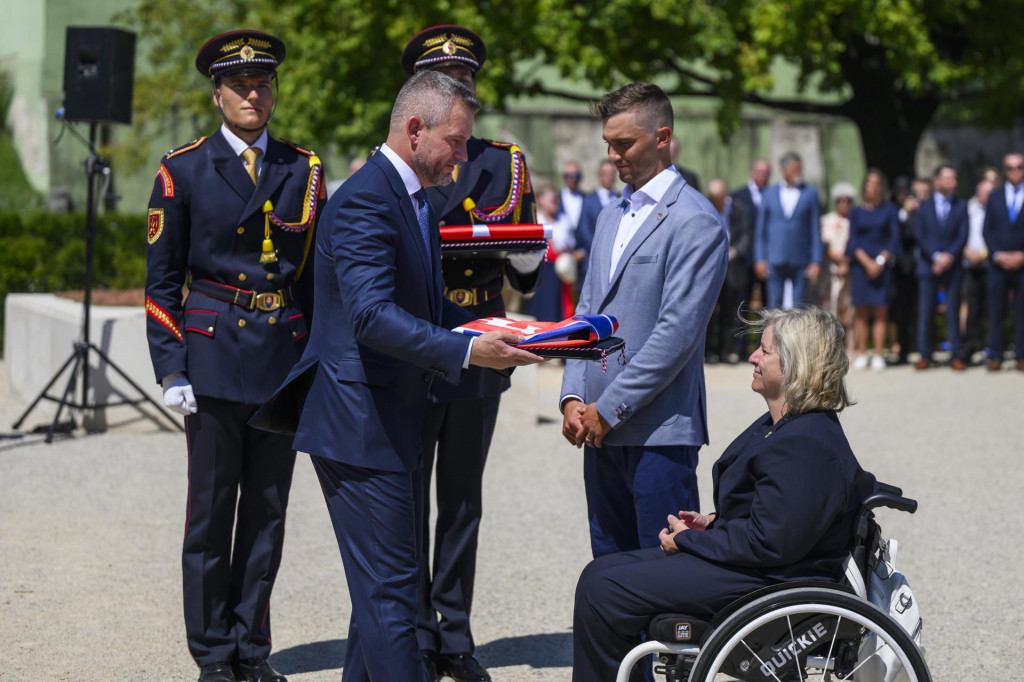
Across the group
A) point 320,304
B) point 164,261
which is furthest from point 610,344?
point 164,261

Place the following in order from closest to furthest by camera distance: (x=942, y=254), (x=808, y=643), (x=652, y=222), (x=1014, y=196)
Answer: (x=808, y=643), (x=652, y=222), (x=1014, y=196), (x=942, y=254)

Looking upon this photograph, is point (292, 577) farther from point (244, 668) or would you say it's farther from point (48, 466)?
point (48, 466)

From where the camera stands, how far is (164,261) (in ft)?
16.3

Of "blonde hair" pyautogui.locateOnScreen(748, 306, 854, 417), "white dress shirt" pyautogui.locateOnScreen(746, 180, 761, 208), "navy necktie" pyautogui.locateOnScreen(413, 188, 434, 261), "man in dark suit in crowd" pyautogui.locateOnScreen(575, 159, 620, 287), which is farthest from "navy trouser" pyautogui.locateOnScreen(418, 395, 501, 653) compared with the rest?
"white dress shirt" pyautogui.locateOnScreen(746, 180, 761, 208)

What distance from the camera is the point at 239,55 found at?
16.3 ft

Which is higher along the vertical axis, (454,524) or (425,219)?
(425,219)

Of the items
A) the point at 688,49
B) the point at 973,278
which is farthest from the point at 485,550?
the point at 688,49

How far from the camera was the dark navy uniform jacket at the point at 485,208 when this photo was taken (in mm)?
5215

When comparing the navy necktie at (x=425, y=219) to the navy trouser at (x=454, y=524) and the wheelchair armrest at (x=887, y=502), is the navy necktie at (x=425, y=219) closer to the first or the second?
the navy trouser at (x=454, y=524)

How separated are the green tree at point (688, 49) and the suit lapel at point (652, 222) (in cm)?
1279

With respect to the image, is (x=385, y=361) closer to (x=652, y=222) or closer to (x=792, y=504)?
(x=652, y=222)

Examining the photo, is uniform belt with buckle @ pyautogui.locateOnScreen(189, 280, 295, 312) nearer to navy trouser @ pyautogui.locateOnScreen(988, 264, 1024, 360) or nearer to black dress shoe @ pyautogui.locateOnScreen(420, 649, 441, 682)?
black dress shoe @ pyautogui.locateOnScreen(420, 649, 441, 682)

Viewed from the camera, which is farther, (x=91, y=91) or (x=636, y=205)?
Answer: (x=91, y=91)

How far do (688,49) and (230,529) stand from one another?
14.3 meters
